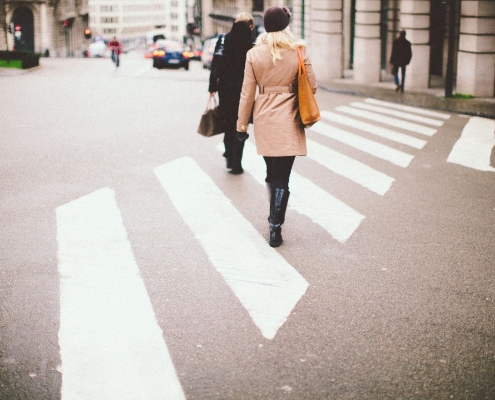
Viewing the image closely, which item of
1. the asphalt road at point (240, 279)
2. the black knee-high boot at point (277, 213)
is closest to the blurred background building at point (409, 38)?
the asphalt road at point (240, 279)

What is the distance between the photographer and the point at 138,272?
606 cm

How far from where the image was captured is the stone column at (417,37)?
23.9m

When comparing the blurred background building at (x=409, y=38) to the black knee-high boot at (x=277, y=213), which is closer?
the black knee-high boot at (x=277, y=213)

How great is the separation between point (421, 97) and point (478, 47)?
203 cm

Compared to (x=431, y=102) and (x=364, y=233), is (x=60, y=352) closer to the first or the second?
(x=364, y=233)

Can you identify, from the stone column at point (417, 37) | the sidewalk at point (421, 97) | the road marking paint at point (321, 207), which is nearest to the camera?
the road marking paint at point (321, 207)

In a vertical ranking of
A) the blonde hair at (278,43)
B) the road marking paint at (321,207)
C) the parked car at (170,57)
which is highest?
the blonde hair at (278,43)

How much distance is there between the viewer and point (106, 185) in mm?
9391

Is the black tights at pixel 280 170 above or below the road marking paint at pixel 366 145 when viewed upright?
above

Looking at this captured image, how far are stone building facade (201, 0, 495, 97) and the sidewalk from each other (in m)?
0.64

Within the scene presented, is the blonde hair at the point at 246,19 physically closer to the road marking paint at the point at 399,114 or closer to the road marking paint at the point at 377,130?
the road marking paint at the point at 377,130

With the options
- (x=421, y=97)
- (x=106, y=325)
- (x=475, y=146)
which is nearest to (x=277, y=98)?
(x=106, y=325)

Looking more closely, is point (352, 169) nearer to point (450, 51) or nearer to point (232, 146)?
point (232, 146)

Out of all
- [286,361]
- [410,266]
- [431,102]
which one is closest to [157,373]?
[286,361]
